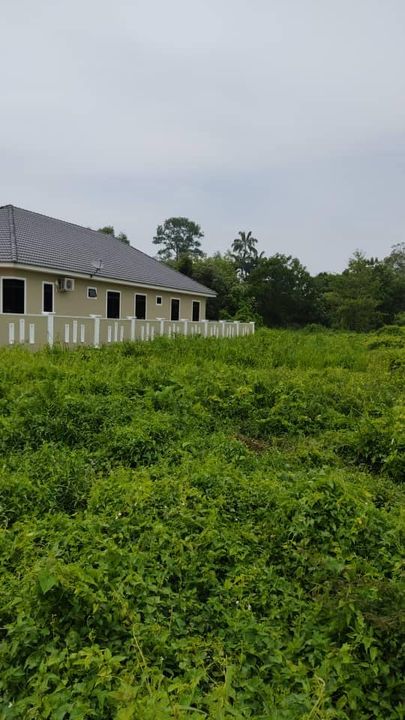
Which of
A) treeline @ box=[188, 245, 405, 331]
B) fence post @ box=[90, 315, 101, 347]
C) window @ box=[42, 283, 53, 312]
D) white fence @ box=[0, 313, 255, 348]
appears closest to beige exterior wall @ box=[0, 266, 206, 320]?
window @ box=[42, 283, 53, 312]

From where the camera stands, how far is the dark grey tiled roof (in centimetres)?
1184

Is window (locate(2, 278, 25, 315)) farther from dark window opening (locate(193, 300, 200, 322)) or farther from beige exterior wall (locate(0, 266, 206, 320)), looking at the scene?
dark window opening (locate(193, 300, 200, 322))

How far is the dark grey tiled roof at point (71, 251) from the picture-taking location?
1184 centimetres

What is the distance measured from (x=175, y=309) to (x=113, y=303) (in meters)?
3.97

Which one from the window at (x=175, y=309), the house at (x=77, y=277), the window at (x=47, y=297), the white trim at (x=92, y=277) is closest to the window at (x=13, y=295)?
the house at (x=77, y=277)

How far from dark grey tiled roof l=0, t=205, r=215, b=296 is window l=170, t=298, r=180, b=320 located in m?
0.61

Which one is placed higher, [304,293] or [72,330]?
[304,293]

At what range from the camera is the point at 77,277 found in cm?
1291

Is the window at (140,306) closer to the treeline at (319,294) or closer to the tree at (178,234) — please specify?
the treeline at (319,294)

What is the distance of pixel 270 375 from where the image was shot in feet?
20.6

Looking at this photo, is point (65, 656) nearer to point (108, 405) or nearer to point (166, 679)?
point (166, 679)

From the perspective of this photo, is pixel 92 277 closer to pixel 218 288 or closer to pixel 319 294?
pixel 218 288

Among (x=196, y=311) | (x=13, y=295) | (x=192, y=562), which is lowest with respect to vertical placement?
(x=192, y=562)

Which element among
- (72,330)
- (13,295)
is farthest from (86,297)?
(72,330)
